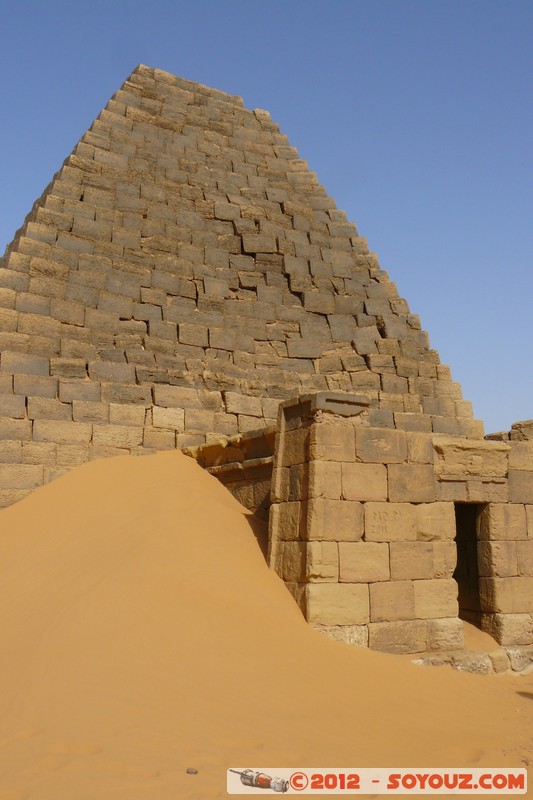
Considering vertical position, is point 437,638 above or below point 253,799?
above

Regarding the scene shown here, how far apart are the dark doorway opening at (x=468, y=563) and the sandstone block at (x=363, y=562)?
5.63 feet

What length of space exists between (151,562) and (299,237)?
33.3ft

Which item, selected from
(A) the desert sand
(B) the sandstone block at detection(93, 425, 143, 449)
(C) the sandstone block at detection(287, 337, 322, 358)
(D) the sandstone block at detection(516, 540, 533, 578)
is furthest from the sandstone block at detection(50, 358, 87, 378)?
(D) the sandstone block at detection(516, 540, 533, 578)

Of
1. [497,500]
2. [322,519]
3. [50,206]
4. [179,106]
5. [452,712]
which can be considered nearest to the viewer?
[452,712]

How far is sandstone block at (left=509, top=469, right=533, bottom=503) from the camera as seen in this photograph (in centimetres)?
861

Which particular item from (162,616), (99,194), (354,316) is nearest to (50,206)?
(99,194)

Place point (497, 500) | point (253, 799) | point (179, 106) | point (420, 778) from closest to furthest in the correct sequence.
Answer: point (253, 799) < point (420, 778) < point (497, 500) < point (179, 106)

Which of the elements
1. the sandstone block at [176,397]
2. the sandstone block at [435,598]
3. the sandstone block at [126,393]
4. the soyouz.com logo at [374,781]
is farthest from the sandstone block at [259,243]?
the soyouz.com logo at [374,781]

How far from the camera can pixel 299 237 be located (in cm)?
1576

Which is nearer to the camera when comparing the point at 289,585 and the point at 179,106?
the point at 289,585

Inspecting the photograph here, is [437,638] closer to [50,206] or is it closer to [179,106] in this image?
[50,206]

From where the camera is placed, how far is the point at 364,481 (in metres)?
7.52

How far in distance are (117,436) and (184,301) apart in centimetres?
341

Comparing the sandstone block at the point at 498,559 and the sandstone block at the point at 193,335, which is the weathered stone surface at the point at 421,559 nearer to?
the sandstone block at the point at 498,559
